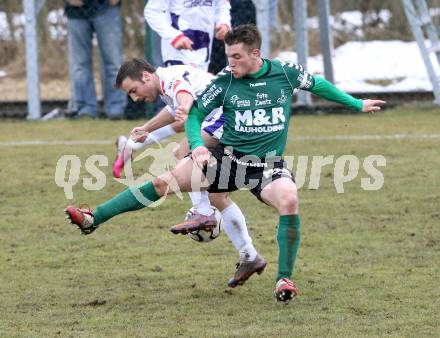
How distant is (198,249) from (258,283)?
Result: 993mm

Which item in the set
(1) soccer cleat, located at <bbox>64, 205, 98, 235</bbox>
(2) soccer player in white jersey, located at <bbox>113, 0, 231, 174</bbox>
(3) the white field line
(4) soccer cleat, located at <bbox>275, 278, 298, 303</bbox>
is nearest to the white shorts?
(1) soccer cleat, located at <bbox>64, 205, 98, 235</bbox>

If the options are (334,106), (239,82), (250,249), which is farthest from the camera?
(334,106)

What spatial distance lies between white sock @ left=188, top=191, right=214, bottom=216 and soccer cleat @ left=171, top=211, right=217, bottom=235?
0.05m

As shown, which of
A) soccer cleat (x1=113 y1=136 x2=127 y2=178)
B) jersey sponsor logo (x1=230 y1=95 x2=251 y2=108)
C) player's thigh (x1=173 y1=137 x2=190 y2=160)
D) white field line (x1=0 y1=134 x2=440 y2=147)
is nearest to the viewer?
jersey sponsor logo (x1=230 y1=95 x2=251 y2=108)

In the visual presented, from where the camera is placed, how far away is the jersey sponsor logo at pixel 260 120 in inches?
245

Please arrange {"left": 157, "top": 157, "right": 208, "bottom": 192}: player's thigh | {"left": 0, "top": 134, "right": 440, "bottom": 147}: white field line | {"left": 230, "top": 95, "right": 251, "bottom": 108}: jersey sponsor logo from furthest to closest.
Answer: {"left": 0, "top": 134, "right": 440, "bottom": 147}: white field line → {"left": 157, "top": 157, "right": 208, "bottom": 192}: player's thigh → {"left": 230, "top": 95, "right": 251, "bottom": 108}: jersey sponsor logo

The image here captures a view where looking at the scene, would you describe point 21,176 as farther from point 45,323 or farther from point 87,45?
point 45,323

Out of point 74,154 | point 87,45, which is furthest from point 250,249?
point 87,45

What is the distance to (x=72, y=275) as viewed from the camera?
684 centimetres

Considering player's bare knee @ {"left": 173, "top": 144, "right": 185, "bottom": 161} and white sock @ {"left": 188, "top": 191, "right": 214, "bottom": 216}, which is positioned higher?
player's bare knee @ {"left": 173, "top": 144, "right": 185, "bottom": 161}

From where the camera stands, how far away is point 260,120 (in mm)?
6230

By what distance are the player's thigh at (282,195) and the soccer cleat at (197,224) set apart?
523mm

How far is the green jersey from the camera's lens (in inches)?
244

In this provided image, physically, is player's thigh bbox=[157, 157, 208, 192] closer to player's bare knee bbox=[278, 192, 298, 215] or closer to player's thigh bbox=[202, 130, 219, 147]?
player's thigh bbox=[202, 130, 219, 147]
